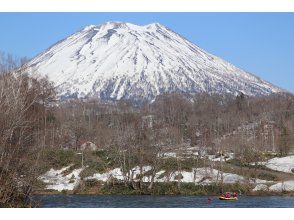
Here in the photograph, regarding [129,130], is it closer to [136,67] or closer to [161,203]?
[161,203]

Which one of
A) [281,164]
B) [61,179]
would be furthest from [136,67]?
[61,179]

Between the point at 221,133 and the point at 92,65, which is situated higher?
the point at 92,65

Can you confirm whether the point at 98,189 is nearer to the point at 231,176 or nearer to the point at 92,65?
the point at 231,176

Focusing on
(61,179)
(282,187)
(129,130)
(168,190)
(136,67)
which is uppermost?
(136,67)

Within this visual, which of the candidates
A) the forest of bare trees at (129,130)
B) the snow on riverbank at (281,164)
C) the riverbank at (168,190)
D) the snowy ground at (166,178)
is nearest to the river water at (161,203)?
the forest of bare trees at (129,130)

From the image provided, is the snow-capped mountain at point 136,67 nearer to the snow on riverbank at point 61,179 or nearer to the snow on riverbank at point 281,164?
the snow on riverbank at point 281,164
